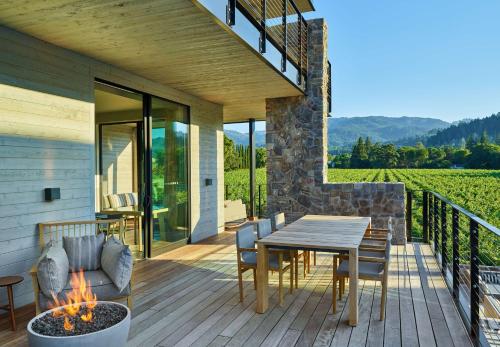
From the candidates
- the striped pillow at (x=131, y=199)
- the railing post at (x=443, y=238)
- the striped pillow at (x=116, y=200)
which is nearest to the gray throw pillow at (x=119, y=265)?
the railing post at (x=443, y=238)

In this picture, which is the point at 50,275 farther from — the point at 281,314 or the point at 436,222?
the point at 436,222

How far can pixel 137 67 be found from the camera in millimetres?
5086

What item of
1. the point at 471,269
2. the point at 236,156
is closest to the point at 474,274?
the point at 471,269

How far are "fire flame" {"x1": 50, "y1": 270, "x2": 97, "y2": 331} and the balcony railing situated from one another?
3015mm

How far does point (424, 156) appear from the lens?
3612 cm

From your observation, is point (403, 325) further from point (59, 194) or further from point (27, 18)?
point (27, 18)

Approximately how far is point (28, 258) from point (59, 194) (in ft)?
2.35

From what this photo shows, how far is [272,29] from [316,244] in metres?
4.11

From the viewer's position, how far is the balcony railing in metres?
4.60

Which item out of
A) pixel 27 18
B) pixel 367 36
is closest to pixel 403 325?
pixel 27 18

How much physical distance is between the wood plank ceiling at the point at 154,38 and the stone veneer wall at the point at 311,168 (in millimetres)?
1248

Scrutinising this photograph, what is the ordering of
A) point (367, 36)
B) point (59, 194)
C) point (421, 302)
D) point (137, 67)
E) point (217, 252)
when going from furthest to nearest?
1. point (367, 36)
2. point (217, 252)
3. point (137, 67)
4. point (59, 194)
5. point (421, 302)

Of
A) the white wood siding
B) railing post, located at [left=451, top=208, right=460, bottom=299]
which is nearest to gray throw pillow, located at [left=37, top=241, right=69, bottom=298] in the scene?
the white wood siding

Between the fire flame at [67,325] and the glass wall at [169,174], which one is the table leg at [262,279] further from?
the glass wall at [169,174]
